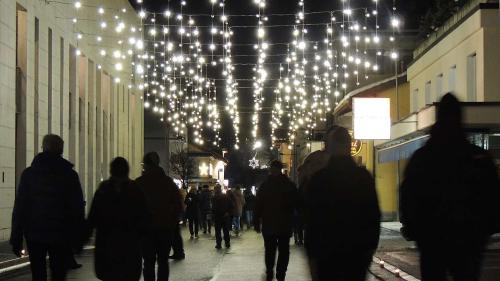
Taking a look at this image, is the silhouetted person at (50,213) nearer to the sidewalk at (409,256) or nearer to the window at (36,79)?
the sidewalk at (409,256)

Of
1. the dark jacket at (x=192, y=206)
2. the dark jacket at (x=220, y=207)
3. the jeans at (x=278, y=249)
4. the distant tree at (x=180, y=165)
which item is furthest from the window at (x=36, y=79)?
the distant tree at (x=180, y=165)

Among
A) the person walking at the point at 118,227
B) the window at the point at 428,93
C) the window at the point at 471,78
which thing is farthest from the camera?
the window at the point at 428,93

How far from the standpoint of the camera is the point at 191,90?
162 ft

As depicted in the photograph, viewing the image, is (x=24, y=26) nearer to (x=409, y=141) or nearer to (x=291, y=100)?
(x=409, y=141)

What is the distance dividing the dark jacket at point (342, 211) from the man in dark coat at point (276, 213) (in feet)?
16.1

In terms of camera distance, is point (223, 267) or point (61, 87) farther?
point (61, 87)

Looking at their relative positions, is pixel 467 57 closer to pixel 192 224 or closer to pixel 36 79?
pixel 192 224

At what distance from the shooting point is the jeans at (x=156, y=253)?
9586mm

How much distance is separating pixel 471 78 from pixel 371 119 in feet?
11.1

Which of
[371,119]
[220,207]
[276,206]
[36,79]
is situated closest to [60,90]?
[36,79]

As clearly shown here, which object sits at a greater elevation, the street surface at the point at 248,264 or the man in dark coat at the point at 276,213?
the man in dark coat at the point at 276,213

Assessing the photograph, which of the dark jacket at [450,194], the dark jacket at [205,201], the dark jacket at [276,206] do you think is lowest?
the dark jacket at [205,201]

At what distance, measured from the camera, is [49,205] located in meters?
7.75

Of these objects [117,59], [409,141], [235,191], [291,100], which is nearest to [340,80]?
[291,100]
